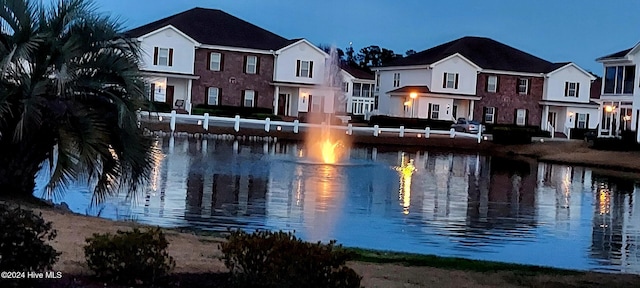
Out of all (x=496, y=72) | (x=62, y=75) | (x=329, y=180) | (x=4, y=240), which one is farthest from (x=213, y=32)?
(x=4, y=240)

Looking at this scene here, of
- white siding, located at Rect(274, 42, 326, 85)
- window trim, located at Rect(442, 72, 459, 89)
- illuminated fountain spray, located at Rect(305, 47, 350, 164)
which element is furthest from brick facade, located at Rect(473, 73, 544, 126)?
A: white siding, located at Rect(274, 42, 326, 85)

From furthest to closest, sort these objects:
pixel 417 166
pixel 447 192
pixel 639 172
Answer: pixel 639 172 → pixel 417 166 → pixel 447 192

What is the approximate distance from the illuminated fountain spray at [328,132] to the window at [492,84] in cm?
1253

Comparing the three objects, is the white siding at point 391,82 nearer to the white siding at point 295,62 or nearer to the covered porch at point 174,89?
the white siding at point 295,62

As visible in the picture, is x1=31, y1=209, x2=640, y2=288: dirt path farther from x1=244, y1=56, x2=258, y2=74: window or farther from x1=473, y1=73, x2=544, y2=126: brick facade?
x1=473, y1=73, x2=544, y2=126: brick facade

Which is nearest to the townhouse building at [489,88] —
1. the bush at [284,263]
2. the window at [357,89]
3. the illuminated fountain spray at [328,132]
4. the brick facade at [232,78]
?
the illuminated fountain spray at [328,132]

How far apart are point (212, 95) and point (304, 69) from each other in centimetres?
771

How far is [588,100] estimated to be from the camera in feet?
254

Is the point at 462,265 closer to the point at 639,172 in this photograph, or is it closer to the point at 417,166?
the point at 417,166

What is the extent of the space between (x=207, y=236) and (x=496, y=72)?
6383cm

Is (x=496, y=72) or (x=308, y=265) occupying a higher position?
(x=496, y=72)

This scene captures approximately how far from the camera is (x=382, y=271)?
36.8ft

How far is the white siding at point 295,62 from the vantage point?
69688mm

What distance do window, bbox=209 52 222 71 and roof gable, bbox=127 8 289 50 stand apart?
870 millimetres
